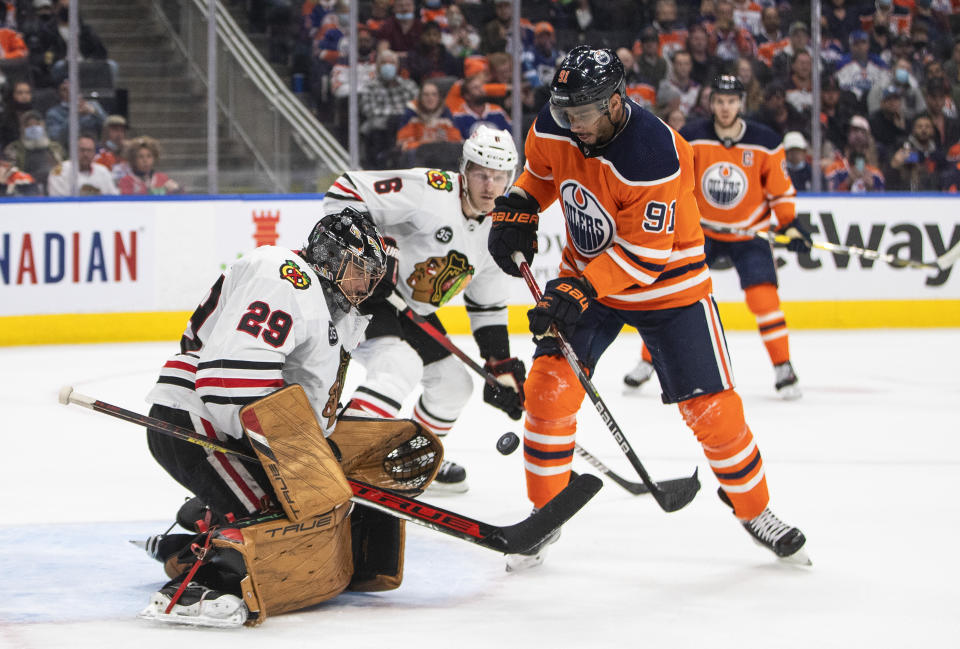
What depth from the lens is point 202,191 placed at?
678 centimetres

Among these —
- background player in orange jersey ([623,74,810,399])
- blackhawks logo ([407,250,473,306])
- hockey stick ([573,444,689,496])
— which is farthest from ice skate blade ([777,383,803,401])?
blackhawks logo ([407,250,473,306])

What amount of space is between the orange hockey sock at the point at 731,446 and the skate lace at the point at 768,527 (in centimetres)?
2

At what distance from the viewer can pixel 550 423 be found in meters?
2.80

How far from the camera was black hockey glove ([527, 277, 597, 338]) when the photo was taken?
259 centimetres

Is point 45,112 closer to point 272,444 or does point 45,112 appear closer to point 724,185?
point 724,185

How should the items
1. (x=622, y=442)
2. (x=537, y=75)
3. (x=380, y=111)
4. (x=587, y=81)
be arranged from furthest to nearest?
(x=537, y=75), (x=380, y=111), (x=622, y=442), (x=587, y=81)

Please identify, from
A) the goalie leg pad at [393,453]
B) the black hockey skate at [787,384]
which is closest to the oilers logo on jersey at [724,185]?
the black hockey skate at [787,384]

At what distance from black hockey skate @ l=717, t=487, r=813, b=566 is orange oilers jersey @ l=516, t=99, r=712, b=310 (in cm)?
54

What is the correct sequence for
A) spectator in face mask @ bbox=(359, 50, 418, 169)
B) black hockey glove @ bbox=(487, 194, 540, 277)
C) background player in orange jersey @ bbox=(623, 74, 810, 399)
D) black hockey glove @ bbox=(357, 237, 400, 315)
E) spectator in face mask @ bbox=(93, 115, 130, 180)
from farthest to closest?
spectator in face mask @ bbox=(359, 50, 418, 169) → spectator in face mask @ bbox=(93, 115, 130, 180) → background player in orange jersey @ bbox=(623, 74, 810, 399) → black hockey glove @ bbox=(357, 237, 400, 315) → black hockey glove @ bbox=(487, 194, 540, 277)

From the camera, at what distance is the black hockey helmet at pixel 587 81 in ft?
8.38

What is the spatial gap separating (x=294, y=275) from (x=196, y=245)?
4570 mm

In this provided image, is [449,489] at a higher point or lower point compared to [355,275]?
lower

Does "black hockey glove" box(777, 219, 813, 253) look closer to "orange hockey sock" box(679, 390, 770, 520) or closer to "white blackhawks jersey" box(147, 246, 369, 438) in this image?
"orange hockey sock" box(679, 390, 770, 520)

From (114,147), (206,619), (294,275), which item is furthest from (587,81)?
(114,147)
